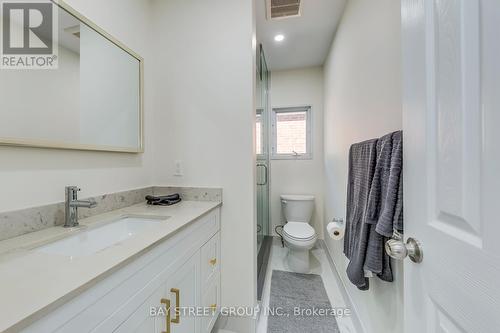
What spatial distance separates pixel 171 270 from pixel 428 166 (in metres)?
0.96

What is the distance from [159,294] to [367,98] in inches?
60.2

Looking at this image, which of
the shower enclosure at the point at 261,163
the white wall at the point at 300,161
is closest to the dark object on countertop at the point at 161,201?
the shower enclosure at the point at 261,163

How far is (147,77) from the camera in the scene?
60.0 inches

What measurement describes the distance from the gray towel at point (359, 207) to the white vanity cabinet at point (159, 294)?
83 cm

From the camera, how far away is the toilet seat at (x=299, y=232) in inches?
81.4

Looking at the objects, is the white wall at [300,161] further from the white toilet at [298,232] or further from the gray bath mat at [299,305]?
the gray bath mat at [299,305]

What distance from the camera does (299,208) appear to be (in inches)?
106

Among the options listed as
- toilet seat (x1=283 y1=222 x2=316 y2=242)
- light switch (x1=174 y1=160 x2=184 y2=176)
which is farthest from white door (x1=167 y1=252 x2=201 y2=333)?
toilet seat (x1=283 y1=222 x2=316 y2=242)

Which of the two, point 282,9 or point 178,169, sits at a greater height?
point 282,9

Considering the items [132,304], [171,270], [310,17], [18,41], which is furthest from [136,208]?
[310,17]

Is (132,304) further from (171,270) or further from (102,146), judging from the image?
(102,146)

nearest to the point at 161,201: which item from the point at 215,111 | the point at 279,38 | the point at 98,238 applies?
the point at 98,238

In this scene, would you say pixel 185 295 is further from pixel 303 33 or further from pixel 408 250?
pixel 303 33

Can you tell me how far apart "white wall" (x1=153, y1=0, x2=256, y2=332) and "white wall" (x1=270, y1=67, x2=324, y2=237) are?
1.59m
